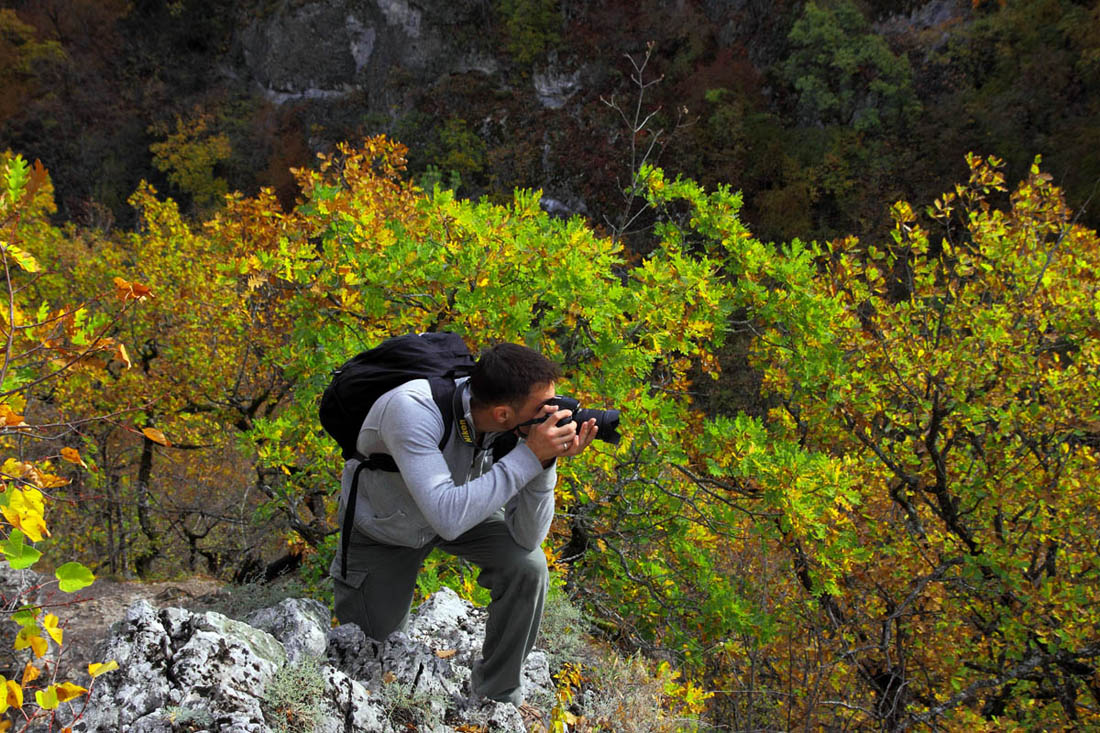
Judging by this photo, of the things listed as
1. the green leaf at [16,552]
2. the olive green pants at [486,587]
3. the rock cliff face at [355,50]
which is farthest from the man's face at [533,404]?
the rock cliff face at [355,50]

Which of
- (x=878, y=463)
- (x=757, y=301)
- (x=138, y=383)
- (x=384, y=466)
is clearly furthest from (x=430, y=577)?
(x=138, y=383)

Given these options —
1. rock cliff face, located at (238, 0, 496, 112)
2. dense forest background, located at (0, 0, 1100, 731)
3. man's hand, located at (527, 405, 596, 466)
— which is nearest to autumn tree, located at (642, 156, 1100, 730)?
dense forest background, located at (0, 0, 1100, 731)

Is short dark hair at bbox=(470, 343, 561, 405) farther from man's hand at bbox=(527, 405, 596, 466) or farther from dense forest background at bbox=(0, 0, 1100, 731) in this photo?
dense forest background at bbox=(0, 0, 1100, 731)

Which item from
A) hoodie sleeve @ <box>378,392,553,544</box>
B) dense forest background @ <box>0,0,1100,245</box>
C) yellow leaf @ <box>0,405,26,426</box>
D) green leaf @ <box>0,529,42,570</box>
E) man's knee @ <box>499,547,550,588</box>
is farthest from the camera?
dense forest background @ <box>0,0,1100,245</box>

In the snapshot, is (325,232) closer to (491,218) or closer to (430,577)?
(491,218)

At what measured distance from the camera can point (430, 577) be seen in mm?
3818

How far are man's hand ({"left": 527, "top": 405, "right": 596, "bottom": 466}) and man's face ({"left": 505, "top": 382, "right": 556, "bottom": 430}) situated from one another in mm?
26

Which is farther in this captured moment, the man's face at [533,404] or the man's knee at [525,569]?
the man's knee at [525,569]

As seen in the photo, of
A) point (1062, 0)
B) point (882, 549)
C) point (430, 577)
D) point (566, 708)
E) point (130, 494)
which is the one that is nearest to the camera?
point (566, 708)

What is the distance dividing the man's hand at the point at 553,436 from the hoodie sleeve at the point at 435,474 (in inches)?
2.0

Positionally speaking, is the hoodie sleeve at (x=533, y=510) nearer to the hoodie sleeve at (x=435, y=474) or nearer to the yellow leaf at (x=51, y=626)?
the hoodie sleeve at (x=435, y=474)

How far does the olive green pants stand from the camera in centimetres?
264

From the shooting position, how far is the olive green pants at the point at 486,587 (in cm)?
264

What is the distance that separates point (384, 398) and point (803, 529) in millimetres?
2515
